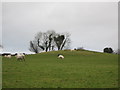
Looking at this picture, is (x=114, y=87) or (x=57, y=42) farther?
(x=57, y=42)

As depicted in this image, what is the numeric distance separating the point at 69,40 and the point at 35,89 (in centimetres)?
9922

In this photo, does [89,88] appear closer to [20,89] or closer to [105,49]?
[20,89]

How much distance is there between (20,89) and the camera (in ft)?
36.2

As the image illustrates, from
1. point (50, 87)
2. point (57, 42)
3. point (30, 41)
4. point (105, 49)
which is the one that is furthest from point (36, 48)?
point (50, 87)

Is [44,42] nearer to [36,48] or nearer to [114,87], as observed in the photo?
[36,48]

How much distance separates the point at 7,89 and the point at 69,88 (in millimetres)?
3323

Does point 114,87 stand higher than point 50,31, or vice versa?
point 50,31

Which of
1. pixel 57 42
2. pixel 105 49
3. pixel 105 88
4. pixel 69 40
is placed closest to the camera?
pixel 105 88

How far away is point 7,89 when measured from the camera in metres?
11.1

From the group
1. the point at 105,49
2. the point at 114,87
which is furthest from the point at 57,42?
the point at 114,87

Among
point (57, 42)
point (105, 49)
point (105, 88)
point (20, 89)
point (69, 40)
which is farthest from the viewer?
point (105, 49)

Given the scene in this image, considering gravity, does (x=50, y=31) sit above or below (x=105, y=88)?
above

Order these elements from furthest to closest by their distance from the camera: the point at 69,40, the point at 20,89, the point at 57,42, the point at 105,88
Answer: the point at 69,40, the point at 57,42, the point at 105,88, the point at 20,89

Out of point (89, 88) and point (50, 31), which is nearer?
point (89, 88)
